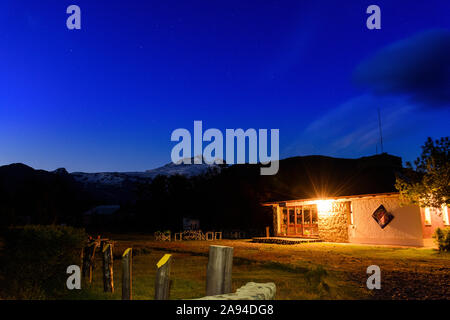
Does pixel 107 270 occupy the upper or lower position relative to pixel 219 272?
lower

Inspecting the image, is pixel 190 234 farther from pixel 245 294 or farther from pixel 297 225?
pixel 245 294

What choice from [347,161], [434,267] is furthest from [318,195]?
[347,161]

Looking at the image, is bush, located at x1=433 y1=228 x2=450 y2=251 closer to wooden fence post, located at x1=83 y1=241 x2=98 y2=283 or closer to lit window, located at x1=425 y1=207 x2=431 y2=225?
lit window, located at x1=425 y1=207 x2=431 y2=225

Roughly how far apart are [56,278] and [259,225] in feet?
82.0

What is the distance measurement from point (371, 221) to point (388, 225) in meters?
0.95

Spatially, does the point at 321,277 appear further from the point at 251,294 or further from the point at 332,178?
the point at 332,178

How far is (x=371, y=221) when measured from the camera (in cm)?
1789

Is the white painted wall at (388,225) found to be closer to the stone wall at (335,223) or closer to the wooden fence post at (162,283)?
the stone wall at (335,223)

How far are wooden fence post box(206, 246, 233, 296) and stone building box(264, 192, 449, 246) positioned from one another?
14.1 meters

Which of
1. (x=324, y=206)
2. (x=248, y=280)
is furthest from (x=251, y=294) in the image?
(x=324, y=206)

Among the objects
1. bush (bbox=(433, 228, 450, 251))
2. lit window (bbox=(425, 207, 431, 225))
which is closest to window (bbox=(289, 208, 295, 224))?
lit window (bbox=(425, 207, 431, 225))

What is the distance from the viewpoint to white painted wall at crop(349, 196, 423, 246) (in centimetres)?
1616

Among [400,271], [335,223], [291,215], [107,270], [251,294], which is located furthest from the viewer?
[291,215]
